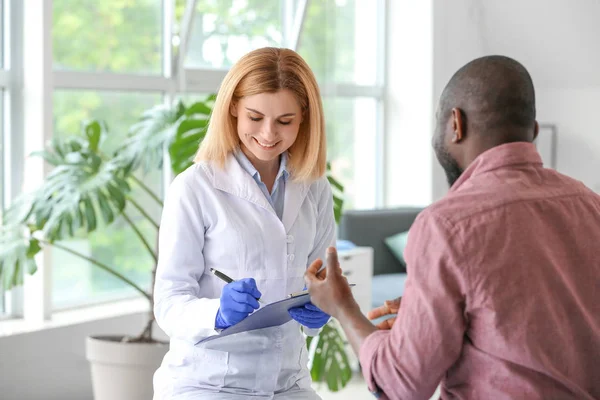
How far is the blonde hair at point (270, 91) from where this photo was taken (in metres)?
1.91

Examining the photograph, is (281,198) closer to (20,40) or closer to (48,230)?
(48,230)

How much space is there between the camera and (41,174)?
12.3 ft

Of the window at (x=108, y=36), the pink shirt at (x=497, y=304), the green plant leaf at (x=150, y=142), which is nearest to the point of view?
the pink shirt at (x=497, y=304)

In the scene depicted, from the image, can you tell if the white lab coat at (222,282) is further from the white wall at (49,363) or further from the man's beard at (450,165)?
the white wall at (49,363)

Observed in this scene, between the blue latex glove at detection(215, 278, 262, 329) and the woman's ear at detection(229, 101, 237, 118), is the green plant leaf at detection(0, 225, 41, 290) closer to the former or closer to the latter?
the woman's ear at detection(229, 101, 237, 118)

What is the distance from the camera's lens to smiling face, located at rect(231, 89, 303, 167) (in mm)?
1915

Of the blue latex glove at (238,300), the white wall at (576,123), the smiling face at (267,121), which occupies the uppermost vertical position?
the white wall at (576,123)

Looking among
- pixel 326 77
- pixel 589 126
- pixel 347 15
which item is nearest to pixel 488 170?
pixel 326 77

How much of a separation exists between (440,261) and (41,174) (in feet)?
9.34

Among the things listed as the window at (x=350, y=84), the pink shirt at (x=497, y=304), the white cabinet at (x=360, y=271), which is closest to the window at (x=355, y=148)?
the window at (x=350, y=84)

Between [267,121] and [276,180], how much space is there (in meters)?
0.17

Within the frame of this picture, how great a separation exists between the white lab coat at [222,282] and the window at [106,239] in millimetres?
2317

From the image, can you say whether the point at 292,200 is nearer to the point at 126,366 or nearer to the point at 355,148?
the point at 126,366

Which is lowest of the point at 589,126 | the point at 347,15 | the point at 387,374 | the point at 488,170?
the point at 387,374
